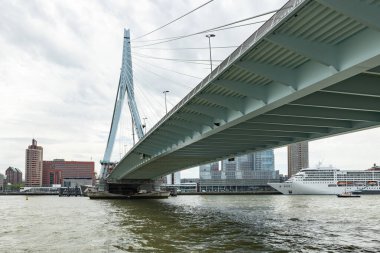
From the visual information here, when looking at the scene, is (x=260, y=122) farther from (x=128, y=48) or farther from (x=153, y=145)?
(x=128, y=48)

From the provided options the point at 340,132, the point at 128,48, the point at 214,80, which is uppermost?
the point at 128,48

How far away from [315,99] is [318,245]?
6746 millimetres

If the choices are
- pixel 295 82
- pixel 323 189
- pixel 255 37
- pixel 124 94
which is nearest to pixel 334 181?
pixel 323 189

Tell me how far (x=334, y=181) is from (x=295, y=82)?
11750 cm

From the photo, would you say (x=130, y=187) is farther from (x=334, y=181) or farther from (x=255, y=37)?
(x=255, y=37)

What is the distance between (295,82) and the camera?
58.0 ft

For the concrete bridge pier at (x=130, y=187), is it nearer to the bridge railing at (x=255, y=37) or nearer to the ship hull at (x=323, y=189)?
the ship hull at (x=323, y=189)

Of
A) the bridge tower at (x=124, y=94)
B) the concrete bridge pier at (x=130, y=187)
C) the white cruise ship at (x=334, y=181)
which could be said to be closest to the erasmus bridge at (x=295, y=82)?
the bridge tower at (x=124, y=94)

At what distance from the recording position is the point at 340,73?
1466 centimetres

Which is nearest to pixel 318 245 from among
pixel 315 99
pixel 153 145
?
pixel 315 99

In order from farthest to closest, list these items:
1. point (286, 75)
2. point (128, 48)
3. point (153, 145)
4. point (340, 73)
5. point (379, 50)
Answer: point (128, 48), point (153, 145), point (286, 75), point (340, 73), point (379, 50)

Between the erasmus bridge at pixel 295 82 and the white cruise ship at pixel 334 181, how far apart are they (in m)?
98.0

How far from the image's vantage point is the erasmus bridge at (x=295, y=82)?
1338 cm

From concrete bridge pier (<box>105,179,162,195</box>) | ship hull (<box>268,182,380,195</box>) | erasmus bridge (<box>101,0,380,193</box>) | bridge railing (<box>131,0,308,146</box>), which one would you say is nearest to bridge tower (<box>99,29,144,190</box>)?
concrete bridge pier (<box>105,179,162,195</box>)
